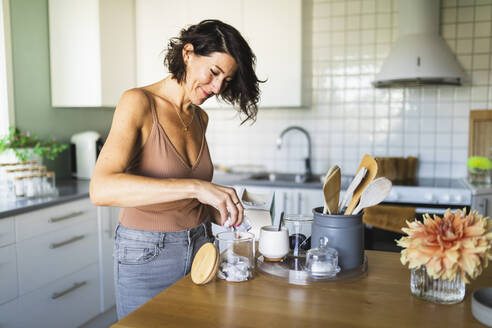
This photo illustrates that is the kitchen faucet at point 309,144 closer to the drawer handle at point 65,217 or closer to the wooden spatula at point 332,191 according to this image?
the drawer handle at point 65,217

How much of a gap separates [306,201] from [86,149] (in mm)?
1597

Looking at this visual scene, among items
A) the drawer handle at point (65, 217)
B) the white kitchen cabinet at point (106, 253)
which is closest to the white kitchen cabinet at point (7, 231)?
the drawer handle at point (65, 217)

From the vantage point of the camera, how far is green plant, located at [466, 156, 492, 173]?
2.85 metres

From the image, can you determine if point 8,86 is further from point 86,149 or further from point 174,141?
point 174,141

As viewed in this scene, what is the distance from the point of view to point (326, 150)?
11.3 feet

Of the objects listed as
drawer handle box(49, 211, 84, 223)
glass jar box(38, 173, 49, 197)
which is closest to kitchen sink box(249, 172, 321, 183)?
drawer handle box(49, 211, 84, 223)

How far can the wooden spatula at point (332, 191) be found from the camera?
118 cm

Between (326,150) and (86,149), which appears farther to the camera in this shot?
(326,150)

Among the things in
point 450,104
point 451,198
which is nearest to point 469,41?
point 450,104

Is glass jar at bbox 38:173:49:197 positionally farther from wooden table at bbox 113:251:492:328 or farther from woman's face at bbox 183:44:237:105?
wooden table at bbox 113:251:492:328

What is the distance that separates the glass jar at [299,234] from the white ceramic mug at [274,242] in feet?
0.16

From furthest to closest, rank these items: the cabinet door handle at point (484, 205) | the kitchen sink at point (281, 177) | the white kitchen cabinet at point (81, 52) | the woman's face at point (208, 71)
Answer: the kitchen sink at point (281, 177) → the white kitchen cabinet at point (81, 52) → the cabinet door handle at point (484, 205) → the woman's face at point (208, 71)

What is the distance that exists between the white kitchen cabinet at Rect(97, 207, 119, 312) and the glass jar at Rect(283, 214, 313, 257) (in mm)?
1753

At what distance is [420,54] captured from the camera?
287 centimetres
